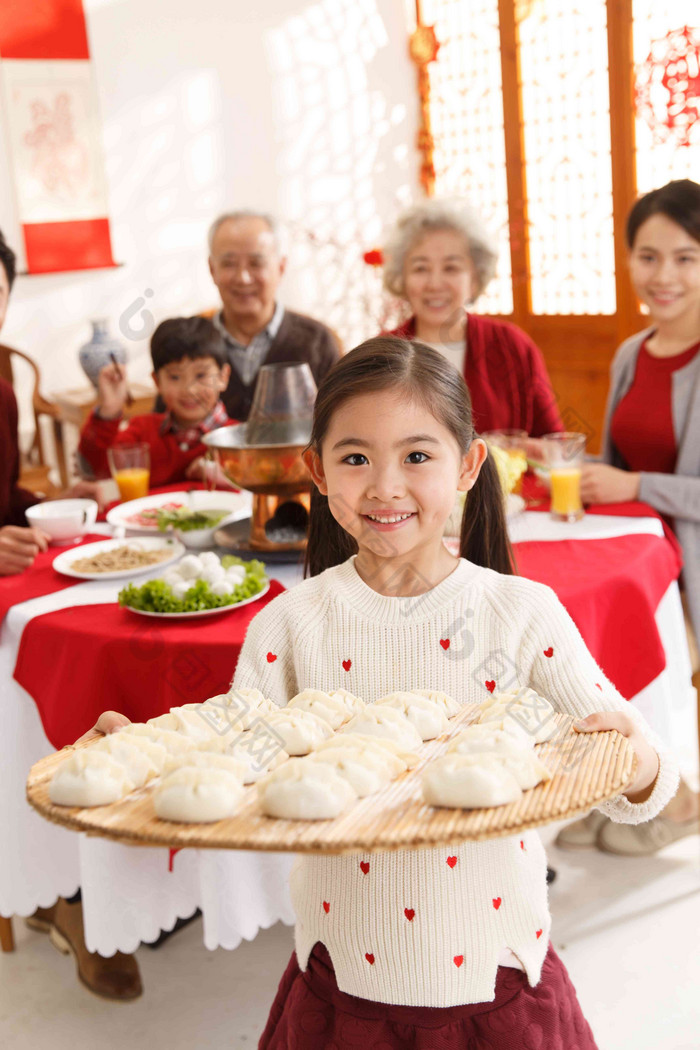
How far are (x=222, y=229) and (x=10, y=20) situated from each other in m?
2.21

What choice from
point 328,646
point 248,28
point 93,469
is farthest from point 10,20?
point 328,646

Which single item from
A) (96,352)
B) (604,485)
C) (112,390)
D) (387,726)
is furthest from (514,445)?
(96,352)

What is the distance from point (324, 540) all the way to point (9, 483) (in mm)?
1628

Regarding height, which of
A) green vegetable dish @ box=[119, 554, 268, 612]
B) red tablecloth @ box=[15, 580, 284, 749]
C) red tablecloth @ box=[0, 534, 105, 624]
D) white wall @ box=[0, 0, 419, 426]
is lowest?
red tablecloth @ box=[15, 580, 284, 749]

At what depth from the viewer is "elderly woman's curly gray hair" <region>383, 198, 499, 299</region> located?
302cm

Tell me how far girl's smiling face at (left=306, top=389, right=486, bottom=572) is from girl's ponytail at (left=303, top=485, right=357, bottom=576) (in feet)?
0.77

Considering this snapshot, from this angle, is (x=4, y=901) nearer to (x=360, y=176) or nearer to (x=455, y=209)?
(x=455, y=209)

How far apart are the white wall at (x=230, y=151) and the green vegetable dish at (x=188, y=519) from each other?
3.14m

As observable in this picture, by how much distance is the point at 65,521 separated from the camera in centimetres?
230

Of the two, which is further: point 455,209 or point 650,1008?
point 455,209

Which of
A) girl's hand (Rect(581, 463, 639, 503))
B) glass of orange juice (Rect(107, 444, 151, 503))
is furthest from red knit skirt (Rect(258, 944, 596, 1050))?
glass of orange juice (Rect(107, 444, 151, 503))

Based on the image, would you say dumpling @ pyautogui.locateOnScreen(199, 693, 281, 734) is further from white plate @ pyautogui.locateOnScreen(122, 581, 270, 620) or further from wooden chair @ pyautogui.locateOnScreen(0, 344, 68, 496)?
wooden chair @ pyautogui.locateOnScreen(0, 344, 68, 496)

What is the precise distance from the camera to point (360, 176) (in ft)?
20.0

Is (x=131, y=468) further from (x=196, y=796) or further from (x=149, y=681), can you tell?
(x=196, y=796)
